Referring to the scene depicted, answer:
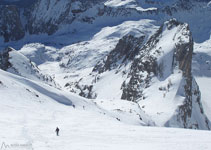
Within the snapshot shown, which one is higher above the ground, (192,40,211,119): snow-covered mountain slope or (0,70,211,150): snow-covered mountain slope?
(0,70,211,150): snow-covered mountain slope

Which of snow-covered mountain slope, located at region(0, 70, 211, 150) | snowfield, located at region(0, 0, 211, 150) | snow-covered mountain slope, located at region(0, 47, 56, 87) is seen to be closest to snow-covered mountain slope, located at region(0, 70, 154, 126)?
snowfield, located at region(0, 0, 211, 150)

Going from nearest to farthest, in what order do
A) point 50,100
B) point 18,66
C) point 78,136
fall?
1. point 78,136
2. point 50,100
3. point 18,66

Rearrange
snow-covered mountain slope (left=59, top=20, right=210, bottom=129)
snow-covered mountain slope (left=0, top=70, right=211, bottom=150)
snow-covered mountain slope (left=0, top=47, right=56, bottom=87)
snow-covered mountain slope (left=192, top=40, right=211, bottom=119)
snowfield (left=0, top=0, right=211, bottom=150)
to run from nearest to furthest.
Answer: snow-covered mountain slope (left=0, top=70, right=211, bottom=150) < snowfield (left=0, top=0, right=211, bottom=150) < snow-covered mountain slope (left=59, top=20, right=210, bottom=129) < snow-covered mountain slope (left=0, top=47, right=56, bottom=87) < snow-covered mountain slope (left=192, top=40, right=211, bottom=119)

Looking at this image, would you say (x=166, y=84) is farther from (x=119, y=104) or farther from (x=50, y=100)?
(x=50, y=100)

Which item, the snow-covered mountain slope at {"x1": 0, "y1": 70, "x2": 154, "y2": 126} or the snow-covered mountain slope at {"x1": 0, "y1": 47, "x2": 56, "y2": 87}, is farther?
the snow-covered mountain slope at {"x1": 0, "y1": 47, "x2": 56, "y2": 87}

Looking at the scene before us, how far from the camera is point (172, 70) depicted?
292 ft

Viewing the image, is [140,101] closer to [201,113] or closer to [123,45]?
[201,113]

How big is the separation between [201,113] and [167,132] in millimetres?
58741

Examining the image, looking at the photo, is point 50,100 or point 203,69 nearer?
point 50,100

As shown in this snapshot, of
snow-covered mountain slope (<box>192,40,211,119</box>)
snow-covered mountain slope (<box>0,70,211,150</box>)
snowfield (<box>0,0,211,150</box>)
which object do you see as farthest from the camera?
snow-covered mountain slope (<box>192,40,211,119</box>)

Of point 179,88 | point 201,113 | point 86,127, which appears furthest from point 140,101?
point 86,127

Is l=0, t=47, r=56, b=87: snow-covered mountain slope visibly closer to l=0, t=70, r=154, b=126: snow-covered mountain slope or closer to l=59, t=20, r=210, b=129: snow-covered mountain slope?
l=59, t=20, r=210, b=129: snow-covered mountain slope

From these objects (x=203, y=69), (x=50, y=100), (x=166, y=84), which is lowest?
(x=203, y=69)

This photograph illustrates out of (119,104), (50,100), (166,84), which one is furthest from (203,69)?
(50,100)
